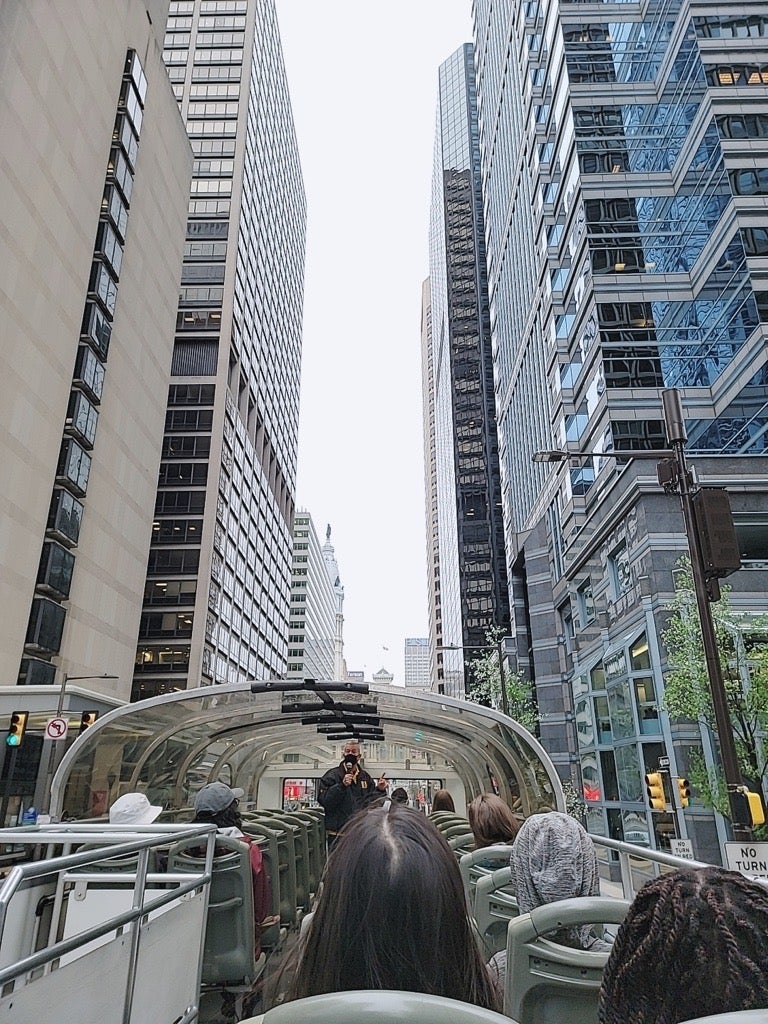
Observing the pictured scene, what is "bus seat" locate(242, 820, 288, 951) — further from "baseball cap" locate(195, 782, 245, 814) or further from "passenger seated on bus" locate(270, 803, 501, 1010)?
"passenger seated on bus" locate(270, 803, 501, 1010)

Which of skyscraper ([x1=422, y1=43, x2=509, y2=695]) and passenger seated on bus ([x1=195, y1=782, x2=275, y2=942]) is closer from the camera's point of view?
passenger seated on bus ([x1=195, y1=782, x2=275, y2=942])

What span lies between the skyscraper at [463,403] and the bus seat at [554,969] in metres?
75.6

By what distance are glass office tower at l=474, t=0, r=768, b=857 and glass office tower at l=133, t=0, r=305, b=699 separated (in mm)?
33099

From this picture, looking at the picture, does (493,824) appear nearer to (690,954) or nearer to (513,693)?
(690,954)

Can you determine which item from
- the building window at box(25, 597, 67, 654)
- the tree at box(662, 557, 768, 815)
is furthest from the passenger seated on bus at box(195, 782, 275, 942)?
the building window at box(25, 597, 67, 654)

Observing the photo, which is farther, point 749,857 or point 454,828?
point 454,828

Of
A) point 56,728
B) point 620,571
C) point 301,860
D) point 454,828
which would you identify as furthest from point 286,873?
point 620,571

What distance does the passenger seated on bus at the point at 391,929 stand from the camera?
1864 mm

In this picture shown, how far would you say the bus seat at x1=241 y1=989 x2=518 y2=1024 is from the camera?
1.17 m

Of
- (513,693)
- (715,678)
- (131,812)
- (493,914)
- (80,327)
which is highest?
(80,327)

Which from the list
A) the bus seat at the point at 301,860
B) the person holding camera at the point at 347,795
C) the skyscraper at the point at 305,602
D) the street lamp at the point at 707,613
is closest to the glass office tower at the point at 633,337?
the street lamp at the point at 707,613

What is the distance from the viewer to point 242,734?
43.8 feet

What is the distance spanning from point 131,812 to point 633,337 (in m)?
31.4

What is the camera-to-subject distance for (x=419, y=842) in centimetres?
205
